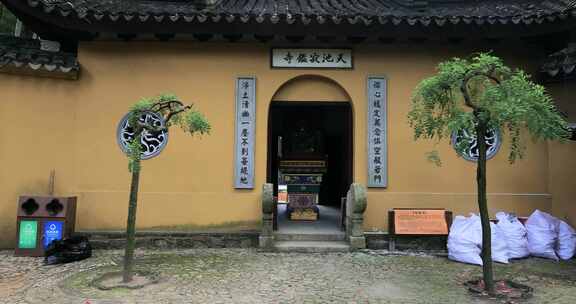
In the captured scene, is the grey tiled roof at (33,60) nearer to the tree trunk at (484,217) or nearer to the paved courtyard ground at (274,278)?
the paved courtyard ground at (274,278)

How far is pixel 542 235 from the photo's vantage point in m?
6.19

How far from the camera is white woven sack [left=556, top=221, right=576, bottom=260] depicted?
6.14 meters

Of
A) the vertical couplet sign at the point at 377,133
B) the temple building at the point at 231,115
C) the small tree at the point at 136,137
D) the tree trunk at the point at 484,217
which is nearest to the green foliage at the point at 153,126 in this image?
the small tree at the point at 136,137

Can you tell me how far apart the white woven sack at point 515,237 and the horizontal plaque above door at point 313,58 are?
3610 mm

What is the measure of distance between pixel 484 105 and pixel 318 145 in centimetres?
530

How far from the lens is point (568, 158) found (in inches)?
263

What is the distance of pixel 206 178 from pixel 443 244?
4122 mm

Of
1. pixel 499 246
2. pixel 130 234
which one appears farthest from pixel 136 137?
pixel 499 246

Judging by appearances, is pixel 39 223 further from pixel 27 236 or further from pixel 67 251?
pixel 67 251

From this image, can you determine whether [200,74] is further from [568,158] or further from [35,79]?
[568,158]

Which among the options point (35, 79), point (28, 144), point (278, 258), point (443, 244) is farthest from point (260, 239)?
point (35, 79)

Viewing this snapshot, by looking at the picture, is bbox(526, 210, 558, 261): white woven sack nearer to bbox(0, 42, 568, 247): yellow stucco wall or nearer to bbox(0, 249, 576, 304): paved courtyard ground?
bbox(0, 249, 576, 304): paved courtyard ground

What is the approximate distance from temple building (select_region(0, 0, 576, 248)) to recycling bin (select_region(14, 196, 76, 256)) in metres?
0.47

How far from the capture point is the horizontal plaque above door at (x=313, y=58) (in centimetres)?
703
